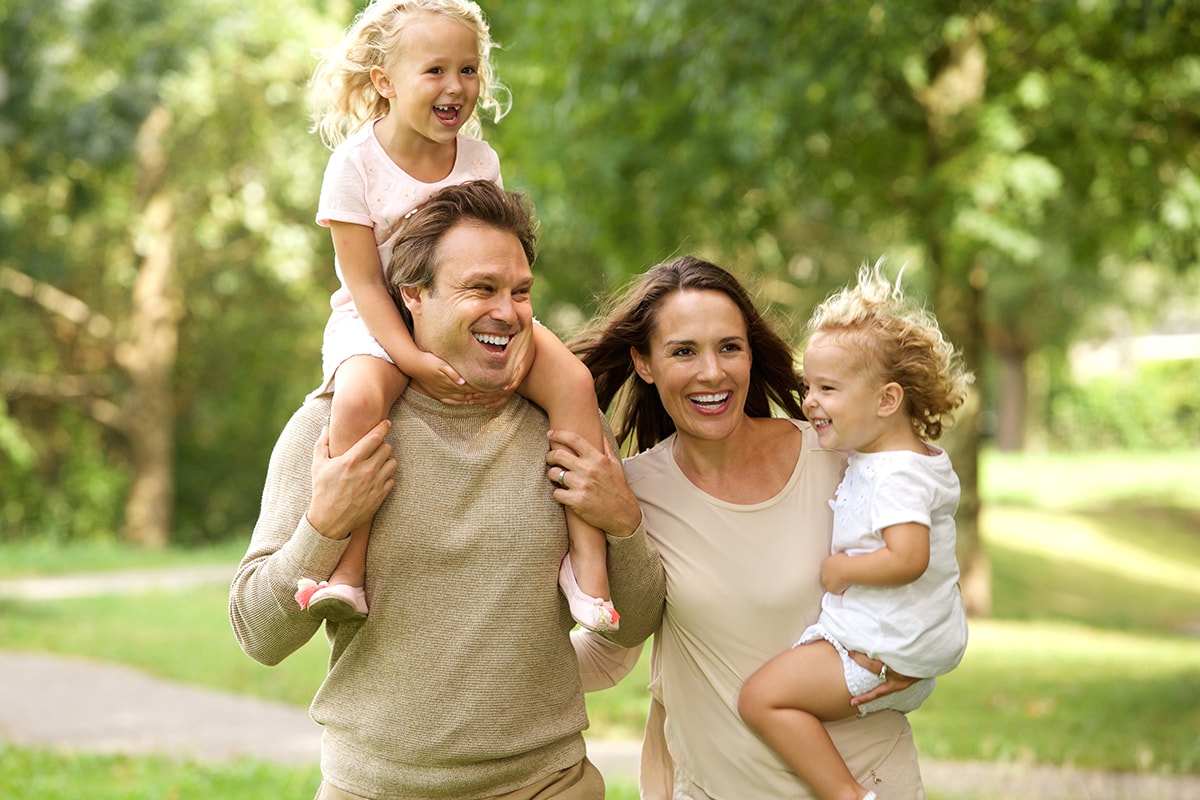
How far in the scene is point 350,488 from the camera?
8.81 ft

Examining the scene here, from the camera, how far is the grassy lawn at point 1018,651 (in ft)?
25.1

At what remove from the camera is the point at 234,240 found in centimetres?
2291

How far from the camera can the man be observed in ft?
9.05

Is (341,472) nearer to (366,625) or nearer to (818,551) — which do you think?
(366,625)

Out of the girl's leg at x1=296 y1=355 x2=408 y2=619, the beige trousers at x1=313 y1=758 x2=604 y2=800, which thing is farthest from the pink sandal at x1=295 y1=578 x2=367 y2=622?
the beige trousers at x1=313 y1=758 x2=604 y2=800

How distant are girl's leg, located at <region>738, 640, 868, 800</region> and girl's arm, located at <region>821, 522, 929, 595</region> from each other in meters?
0.19

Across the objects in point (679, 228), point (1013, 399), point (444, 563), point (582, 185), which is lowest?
point (444, 563)

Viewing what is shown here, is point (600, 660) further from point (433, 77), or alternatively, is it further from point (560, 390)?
point (433, 77)

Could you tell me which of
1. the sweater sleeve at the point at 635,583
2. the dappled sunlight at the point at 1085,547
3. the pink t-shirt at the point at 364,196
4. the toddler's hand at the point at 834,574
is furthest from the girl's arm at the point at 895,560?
the dappled sunlight at the point at 1085,547

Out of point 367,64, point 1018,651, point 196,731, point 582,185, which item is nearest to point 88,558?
point 582,185

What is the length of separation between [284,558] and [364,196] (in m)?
0.90

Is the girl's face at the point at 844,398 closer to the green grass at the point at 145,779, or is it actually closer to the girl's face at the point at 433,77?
the girl's face at the point at 433,77

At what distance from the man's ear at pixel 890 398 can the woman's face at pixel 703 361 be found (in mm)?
313

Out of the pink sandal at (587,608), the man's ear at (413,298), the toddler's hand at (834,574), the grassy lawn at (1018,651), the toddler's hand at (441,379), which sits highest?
the man's ear at (413,298)
